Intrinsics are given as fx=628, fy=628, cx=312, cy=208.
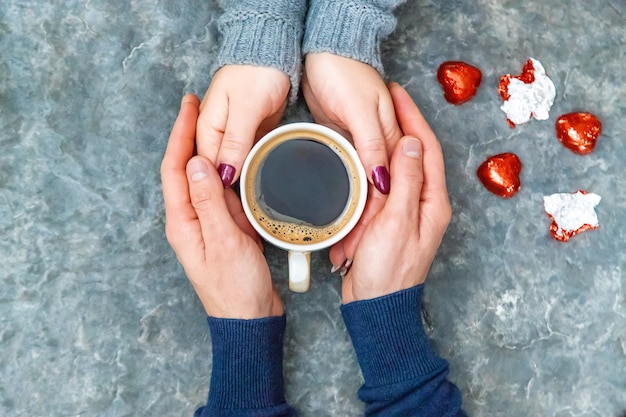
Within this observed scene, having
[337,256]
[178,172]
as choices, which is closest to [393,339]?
[337,256]

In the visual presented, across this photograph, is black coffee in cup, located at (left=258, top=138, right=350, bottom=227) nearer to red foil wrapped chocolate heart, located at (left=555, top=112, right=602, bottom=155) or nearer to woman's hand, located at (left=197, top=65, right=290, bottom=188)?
woman's hand, located at (left=197, top=65, right=290, bottom=188)

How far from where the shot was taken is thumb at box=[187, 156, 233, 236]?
0.81 metres

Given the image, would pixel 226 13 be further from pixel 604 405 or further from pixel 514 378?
pixel 604 405

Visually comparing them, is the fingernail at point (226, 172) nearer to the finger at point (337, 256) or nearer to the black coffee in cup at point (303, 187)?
the black coffee in cup at point (303, 187)

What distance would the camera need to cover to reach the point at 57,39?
96cm

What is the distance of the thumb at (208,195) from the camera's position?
2.66 ft

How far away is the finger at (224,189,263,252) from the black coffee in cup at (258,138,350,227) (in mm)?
32

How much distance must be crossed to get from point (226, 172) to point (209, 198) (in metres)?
0.04

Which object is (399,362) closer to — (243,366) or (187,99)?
(243,366)

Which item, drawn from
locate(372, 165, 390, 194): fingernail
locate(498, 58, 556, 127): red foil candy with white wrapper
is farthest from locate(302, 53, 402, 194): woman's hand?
locate(498, 58, 556, 127): red foil candy with white wrapper

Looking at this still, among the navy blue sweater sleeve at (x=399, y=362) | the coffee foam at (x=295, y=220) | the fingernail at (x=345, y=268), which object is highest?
the coffee foam at (x=295, y=220)

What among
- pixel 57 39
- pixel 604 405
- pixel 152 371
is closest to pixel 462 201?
pixel 604 405

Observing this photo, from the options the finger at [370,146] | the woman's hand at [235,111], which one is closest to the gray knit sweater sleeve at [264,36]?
the woman's hand at [235,111]

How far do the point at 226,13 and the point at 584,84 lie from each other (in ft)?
1.93
